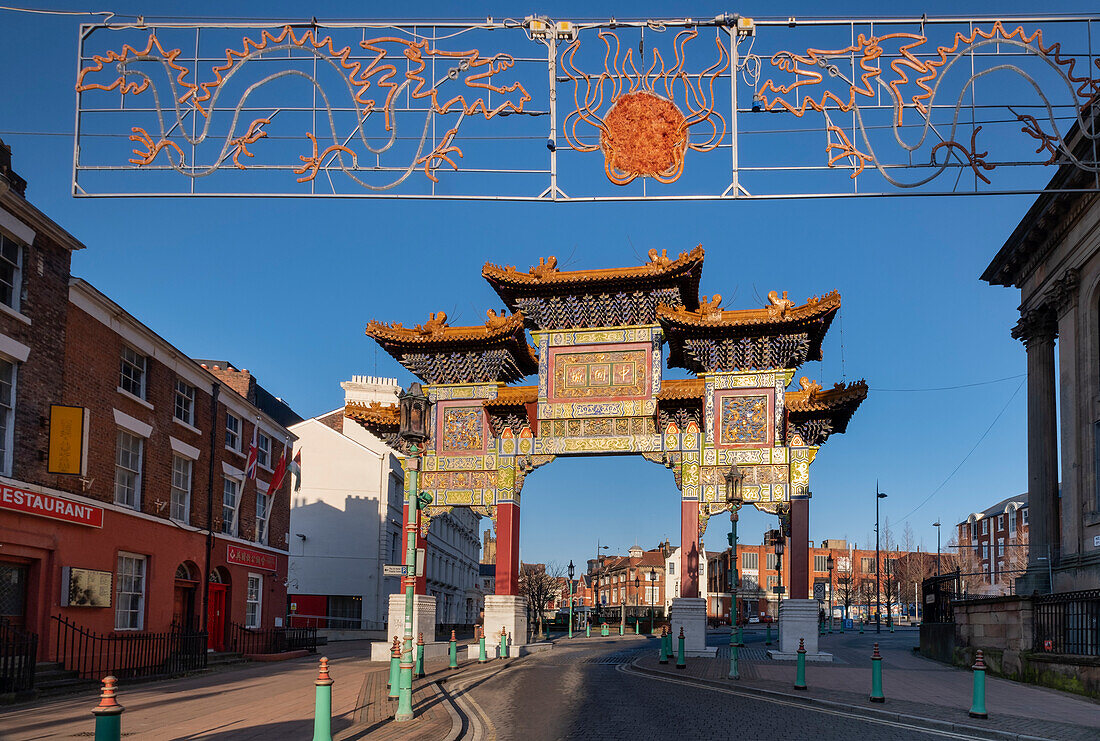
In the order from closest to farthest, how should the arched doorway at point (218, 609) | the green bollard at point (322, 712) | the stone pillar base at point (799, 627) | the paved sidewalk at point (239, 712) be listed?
the green bollard at point (322, 712), the paved sidewalk at point (239, 712), the arched doorway at point (218, 609), the stone pillar base at point (799, 627)

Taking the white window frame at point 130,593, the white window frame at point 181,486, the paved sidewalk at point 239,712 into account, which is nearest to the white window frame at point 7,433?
the paved sidewalk at point 239,712

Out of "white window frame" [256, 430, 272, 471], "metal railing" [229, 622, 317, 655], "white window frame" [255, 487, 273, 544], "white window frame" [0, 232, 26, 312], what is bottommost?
"metal railing" [229, 622, 317, 655]

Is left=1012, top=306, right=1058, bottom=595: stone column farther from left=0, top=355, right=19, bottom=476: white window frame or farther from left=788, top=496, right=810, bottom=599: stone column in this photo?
left=0, top=355, right=19, bottom=476: white window frame

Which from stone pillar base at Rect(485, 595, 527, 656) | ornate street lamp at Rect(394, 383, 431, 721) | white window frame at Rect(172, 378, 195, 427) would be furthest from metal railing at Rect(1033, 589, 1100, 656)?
white window frame at Rect(172, 378, 195, 427)

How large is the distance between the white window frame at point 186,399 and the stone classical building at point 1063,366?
2365 cm

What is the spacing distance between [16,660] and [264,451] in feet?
57.9

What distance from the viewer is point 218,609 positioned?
99.1 feet

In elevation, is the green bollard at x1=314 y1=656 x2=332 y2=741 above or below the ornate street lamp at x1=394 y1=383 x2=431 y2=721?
below

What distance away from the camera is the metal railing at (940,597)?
3316cm

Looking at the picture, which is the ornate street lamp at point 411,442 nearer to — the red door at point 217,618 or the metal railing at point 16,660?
the metal railing at point 16,660

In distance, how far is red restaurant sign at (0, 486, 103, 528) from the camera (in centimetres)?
1814

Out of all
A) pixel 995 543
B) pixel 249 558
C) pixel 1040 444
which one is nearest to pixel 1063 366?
pixel 1040 444

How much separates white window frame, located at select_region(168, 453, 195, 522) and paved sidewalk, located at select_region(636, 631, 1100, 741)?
1365 centimetres

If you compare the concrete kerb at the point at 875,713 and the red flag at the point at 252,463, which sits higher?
the red flag at the point at 252,463
